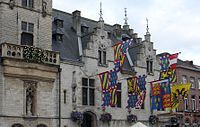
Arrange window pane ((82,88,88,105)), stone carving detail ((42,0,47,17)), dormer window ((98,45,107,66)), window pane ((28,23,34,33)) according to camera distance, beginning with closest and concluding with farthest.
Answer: window pane ((28,23,34,33))
stone carving detail ((42,0,47,17))
window pane ((82,88,88,105))
dormer window ((98,45,107,66))

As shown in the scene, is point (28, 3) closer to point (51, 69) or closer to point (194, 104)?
point (51, 69)

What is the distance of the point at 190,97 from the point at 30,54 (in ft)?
83.9

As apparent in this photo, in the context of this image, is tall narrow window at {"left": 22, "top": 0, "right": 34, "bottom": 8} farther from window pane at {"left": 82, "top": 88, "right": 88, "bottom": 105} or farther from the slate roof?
window pane at {"left": 82, "top": 88, "right": 88, "bottom": 105}

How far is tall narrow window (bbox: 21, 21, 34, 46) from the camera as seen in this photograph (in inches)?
1209

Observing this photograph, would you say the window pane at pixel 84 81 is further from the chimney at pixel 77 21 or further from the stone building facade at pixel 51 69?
the chimney at pixel 77 21

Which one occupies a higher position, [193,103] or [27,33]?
[27,33]

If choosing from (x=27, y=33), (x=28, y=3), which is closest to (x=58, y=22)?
(x=28, y=3)

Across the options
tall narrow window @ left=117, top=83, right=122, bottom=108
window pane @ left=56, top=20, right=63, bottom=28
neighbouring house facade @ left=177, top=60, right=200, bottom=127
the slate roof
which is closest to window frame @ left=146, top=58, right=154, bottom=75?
the slate roof

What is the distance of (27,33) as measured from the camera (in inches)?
1217

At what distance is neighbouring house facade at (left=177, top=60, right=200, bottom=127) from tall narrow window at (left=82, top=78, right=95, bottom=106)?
50.4 feet

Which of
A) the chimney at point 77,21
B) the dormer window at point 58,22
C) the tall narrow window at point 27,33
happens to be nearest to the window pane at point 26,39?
the tall narrow window at point 27,33

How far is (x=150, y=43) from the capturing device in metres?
40.8

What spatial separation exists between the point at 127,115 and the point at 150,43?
27.9ft

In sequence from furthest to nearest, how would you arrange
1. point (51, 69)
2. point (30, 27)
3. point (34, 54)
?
point (30, 27), point (51, 69), point (34, 54)
